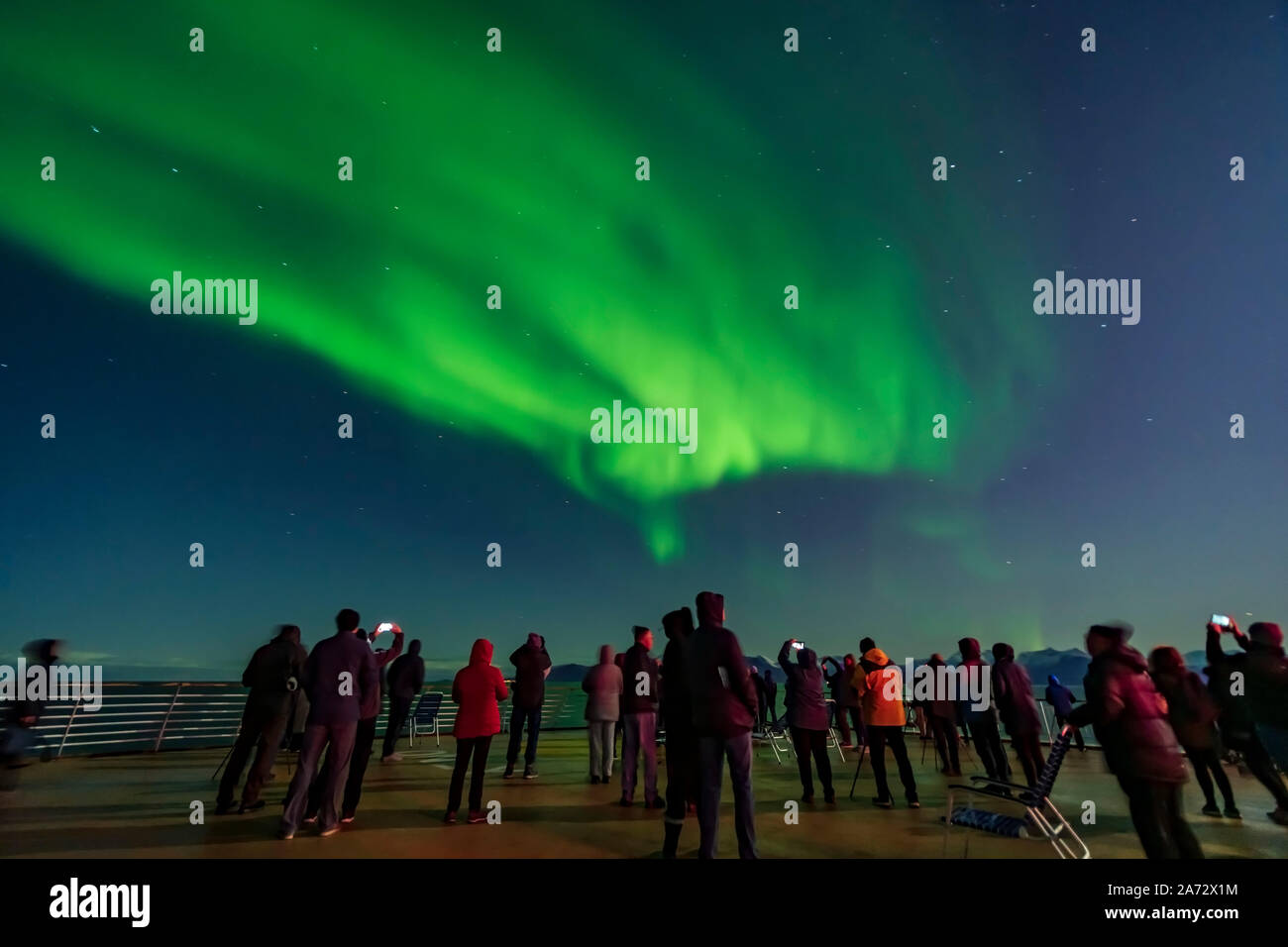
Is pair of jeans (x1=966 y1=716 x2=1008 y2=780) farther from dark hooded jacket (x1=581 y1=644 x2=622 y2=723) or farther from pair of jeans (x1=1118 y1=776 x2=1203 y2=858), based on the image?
pair of jeans (x1=1118 y1=776 x2=1203 y2=858)

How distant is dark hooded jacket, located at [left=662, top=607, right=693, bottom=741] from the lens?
5.83 meters

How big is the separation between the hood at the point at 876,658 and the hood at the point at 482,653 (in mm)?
4820

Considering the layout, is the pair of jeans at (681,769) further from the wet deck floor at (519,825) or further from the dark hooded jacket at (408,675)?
the dark hooded jacket at (408,675)

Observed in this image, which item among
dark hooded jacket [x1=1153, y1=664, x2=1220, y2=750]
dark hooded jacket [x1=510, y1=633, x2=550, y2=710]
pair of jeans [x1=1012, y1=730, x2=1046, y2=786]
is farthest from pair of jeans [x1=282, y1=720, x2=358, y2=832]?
dark hooded jacket [x1=1153, y1=664, x2=1220, y2=750]

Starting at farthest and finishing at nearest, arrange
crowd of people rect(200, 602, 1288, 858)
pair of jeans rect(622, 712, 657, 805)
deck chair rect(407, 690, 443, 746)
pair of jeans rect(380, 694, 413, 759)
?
deck chair rect(407, 690, 443, 746) < pair of jeans rect(380, 694, 413, 759) < pair of jeans rect(622, 712, 657, 805) < crowd of people rect(200, 602, 1288, 858)

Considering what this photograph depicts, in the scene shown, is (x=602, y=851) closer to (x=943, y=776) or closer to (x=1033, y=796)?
(x=1033, y=796)

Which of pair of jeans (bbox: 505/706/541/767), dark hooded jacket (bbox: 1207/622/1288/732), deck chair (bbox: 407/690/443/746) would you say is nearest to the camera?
dark hooded jacket (bbox: 1207/622/1288/732)

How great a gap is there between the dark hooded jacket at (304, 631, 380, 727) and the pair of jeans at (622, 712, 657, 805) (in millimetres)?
3144

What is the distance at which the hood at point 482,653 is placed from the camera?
7152 millimetres

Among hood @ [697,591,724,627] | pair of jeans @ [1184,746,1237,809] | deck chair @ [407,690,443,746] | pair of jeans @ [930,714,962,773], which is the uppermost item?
hood @ [697,591,724,627]

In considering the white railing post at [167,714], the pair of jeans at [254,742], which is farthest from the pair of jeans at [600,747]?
the white railing post at [167,714]
